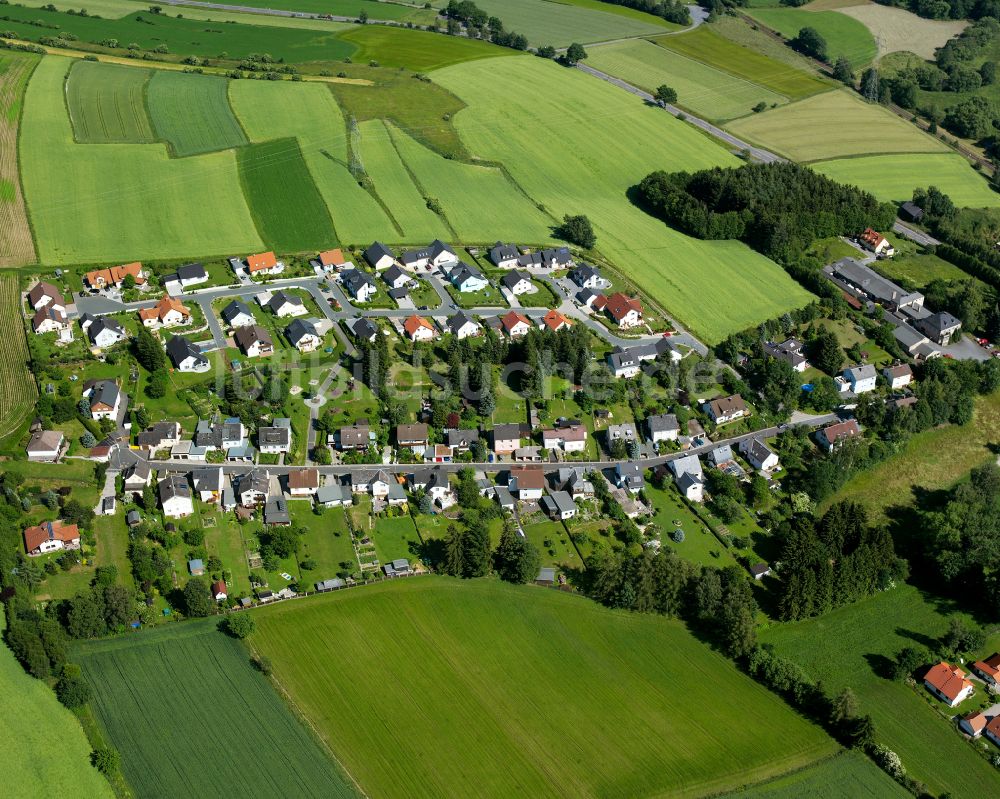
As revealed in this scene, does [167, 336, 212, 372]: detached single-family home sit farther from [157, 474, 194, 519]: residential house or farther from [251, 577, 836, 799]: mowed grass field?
[251, 577, 836, 799]: mowed grass field

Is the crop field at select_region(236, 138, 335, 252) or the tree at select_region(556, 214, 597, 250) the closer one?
the crop field at select_region(236, 138, 335, 252)

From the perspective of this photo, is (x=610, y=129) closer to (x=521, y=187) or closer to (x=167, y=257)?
(x=521, y=187)

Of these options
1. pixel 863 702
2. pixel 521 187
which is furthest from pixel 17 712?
pixel 521 187

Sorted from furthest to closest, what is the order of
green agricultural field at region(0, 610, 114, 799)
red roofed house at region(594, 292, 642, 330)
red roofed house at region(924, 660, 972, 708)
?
red roofed house at region(594, 292, 642, 330) < red roofed house at region(924, 660, 972, 708) < green agricultural field at region(0, 610, 114, 799)

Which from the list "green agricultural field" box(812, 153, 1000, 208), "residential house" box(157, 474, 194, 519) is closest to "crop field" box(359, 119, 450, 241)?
"residential house" box(157, 474, 194, 519)

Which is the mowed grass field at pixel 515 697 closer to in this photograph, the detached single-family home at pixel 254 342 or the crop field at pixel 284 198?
the detached single-family home at pixel 254 342

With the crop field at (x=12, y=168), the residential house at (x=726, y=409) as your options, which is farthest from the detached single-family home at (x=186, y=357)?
the residential house at (x=726, y=409)
